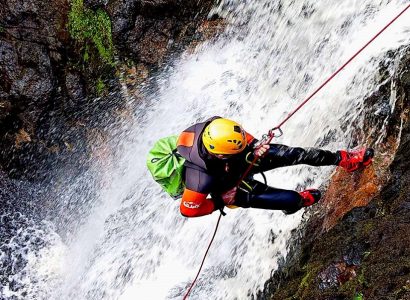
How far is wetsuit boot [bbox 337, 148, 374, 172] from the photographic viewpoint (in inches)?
198

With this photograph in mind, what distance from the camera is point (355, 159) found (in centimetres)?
507

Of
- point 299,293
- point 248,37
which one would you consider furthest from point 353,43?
point 299,293

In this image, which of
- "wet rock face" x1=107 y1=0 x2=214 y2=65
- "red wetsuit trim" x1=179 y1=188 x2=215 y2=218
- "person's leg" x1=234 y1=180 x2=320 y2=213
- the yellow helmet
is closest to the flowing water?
"wet rock face" x1=107 y1=0 x2=214 y2=65

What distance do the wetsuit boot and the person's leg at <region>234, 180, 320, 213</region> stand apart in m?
0.56

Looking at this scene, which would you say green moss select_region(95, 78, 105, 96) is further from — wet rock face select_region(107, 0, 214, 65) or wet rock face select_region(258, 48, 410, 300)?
wet rock face select_region(258, 48, 410, 300)

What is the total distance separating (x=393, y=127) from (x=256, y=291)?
2355 millimetres

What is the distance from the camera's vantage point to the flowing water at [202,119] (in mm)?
6066

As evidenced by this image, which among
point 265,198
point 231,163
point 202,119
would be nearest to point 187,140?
point 231,163

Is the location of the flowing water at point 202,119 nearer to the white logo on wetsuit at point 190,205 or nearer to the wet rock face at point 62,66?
the wet rock face at point 62,66

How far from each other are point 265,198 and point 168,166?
3.31 feet

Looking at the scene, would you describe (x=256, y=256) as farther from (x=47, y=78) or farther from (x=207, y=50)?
(x=47, y=78)

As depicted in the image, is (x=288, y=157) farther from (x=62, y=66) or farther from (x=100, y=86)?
(x=62, y=66)

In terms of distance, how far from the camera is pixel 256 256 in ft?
19.9

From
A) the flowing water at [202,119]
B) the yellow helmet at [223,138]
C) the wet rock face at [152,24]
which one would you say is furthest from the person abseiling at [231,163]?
the wet rock face at [152,24]
